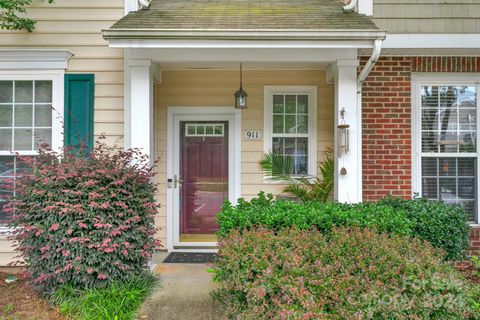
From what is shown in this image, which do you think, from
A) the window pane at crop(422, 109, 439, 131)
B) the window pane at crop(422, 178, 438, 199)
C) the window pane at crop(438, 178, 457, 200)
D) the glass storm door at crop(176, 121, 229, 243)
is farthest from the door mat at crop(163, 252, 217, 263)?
the window pane at crop(422, 109, 439, 131)

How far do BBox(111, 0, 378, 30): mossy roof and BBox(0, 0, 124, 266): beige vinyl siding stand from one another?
643mm

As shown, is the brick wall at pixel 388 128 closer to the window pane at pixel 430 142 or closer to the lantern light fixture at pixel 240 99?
the window pane at pixel 430 142

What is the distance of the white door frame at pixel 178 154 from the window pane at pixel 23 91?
184cm

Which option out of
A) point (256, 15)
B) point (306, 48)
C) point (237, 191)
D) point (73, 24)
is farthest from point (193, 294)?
point (73, 24)

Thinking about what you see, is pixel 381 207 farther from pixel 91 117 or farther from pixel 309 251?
pixel 91 117

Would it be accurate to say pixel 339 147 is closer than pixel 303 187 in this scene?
Yes

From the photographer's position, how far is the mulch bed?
351 centimetres

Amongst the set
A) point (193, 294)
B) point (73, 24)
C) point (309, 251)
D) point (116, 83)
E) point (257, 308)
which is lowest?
point (193, 294)

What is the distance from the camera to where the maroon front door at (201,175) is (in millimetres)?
5852

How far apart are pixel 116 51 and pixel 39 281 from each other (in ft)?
9.47

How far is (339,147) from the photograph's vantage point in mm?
4500

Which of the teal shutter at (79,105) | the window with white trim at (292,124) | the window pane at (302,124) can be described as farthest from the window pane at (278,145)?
the teal shutter at (79,105)

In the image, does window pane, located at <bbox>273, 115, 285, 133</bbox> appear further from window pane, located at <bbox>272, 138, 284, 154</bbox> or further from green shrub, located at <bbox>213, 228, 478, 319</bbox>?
green shrub, located at <bbox>213, 228, 478, 319</bbox>

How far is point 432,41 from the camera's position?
4832mm
